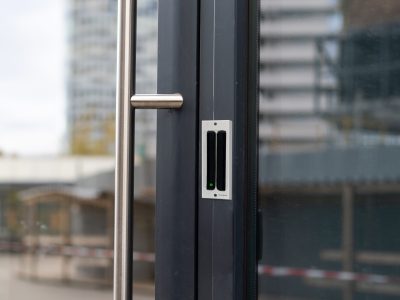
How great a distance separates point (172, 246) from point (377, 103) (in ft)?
1.43

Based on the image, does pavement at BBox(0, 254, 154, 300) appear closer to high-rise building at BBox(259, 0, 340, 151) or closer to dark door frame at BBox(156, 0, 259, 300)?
dark door frame at BBox(156, 0, 259, 300)

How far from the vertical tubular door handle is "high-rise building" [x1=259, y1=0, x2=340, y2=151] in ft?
0.71

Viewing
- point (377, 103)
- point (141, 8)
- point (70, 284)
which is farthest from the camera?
point (70, 284)

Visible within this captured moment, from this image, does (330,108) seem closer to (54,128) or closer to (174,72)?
(174,72)

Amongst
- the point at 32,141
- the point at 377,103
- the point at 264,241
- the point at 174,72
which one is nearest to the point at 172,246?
the point at 264,241

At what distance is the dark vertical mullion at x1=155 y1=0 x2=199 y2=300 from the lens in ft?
3.28

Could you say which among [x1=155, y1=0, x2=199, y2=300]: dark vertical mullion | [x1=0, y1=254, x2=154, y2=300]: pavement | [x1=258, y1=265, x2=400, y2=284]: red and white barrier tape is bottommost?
[x1=0, y1=254, x2=154, y2=300]: pavement

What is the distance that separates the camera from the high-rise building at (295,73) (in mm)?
968

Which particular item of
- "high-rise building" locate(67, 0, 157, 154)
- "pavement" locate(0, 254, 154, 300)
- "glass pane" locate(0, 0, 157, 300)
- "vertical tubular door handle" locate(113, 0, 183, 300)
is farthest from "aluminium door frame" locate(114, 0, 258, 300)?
"glass pane" locate(0, 0, 157, 300)

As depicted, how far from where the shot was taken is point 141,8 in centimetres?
107

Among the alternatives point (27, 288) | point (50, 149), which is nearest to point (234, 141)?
point (27, 288)

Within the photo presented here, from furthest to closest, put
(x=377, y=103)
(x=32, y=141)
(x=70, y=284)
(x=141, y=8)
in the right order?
(x=32, y=141) → (x=70, y=284) → (x=141, y=8) → (x=377, y=103)

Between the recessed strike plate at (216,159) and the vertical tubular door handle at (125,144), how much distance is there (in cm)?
11

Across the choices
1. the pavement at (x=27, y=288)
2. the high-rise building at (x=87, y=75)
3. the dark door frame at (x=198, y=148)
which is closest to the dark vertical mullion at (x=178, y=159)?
the dark door frame at (x=198, y=148)
